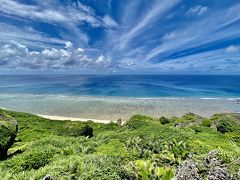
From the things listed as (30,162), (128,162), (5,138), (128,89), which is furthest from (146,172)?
(128,89)

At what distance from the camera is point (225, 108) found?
44.3 metres

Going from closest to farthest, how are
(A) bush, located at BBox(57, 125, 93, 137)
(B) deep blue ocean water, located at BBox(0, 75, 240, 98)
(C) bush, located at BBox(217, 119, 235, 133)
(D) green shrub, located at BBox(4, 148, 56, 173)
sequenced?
(D) green shrub, located at BBox(4, 148, 56, 173), (A) bush, located at BBox(57, 125, 93, 137), (C) bush, located at BBox(217, 119, 235, 133), (B) deep blue ocean water, located at BBox(0, 75, 240, 98)

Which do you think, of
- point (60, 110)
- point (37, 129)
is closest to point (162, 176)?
point (37, 129)

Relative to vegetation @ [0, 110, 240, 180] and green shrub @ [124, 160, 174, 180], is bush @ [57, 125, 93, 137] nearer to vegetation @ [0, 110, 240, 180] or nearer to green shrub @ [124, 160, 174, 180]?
vegetation @ [0, 110, 240, 180]

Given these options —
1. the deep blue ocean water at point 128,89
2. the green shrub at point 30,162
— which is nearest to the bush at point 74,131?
the green shrub at point 30,162

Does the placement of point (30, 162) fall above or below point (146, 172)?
below

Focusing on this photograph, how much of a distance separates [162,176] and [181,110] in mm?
37848

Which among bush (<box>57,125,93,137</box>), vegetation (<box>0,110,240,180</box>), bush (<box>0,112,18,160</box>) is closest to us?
vegetation (<box>0,110,240,180</box>)

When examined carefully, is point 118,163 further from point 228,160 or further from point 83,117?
point 83,117

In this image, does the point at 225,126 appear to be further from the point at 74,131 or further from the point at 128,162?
the point at 128,162

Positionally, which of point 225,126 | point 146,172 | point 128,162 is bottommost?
point 225,126

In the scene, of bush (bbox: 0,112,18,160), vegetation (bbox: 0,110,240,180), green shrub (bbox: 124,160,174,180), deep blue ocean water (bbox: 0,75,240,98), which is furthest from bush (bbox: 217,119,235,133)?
deep blue ocean water (bbox: 0,75,240,98)

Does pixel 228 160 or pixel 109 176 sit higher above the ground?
pixel 228 160

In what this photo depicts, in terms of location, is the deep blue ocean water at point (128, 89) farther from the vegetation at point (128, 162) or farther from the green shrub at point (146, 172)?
the green shrub at point (146, 172)
